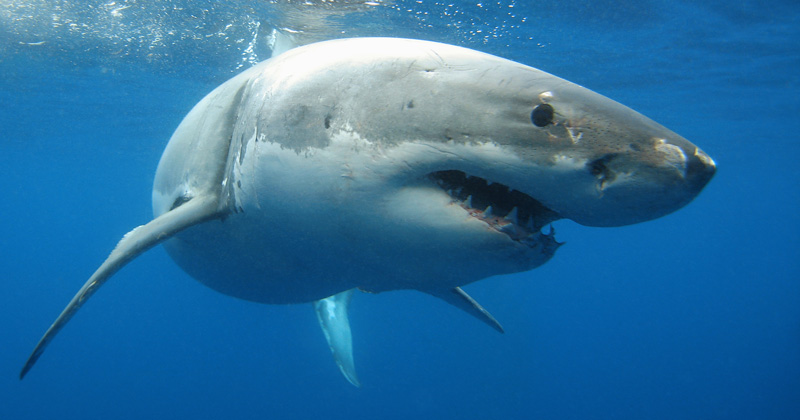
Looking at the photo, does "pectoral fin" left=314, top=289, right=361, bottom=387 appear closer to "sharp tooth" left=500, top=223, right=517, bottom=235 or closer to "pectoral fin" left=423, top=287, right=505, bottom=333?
"pectoral fin" left=423, top=287, right=505, bottom=333

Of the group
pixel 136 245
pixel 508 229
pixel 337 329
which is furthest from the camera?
pixel 337 329

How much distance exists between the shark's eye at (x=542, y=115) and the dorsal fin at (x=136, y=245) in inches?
82.2

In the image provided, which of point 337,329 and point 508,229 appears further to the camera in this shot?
point 337,329

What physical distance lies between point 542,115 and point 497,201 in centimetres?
43

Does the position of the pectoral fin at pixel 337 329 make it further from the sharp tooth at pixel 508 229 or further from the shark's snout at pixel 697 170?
the shark's snout at pixel 697 170

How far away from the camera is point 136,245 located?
292 cm

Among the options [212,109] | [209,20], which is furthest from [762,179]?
[212,109]

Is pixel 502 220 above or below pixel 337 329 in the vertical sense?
above

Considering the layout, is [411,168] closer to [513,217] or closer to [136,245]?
[513,217]

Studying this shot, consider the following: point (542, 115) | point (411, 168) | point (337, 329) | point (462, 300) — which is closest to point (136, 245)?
point (411, 168)

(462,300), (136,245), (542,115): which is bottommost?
(462,300)

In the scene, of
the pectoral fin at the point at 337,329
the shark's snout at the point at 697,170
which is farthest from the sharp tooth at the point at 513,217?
the pectoral fin at the point at 337,329

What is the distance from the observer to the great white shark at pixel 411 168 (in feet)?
5.65

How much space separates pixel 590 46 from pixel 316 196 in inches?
571
